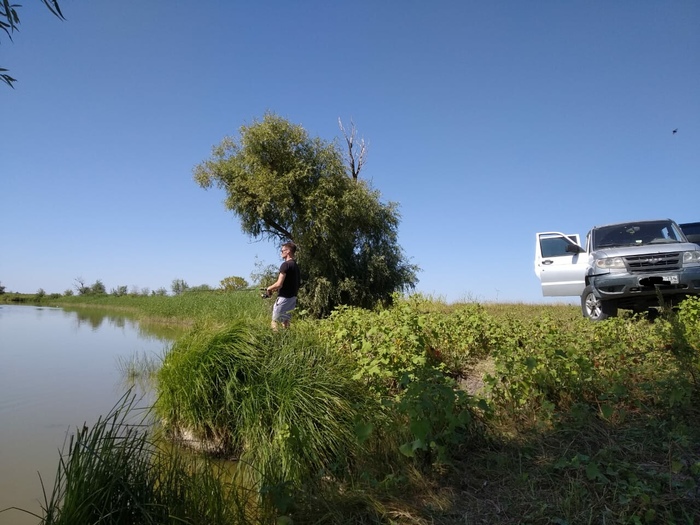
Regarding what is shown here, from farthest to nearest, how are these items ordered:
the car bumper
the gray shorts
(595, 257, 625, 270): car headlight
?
the gray shorts
(595, 257, 625, 270): car headlight
the car bumper

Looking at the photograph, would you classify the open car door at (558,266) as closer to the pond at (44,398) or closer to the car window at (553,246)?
the car window at (553,246)

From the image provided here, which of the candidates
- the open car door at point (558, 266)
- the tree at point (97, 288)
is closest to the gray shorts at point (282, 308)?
the open car door at point (558, 266)

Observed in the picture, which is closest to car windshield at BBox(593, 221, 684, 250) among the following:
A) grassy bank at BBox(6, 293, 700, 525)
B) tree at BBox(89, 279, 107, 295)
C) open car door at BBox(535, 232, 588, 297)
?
open car door at BBox(535, 232, 588, 297)

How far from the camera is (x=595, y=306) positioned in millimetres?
8594

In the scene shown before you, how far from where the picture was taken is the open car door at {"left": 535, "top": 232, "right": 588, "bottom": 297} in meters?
10.7

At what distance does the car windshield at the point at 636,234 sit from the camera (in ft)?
28.3

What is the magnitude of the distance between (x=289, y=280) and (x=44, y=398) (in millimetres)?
5375

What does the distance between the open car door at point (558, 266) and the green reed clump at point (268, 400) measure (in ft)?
23.5

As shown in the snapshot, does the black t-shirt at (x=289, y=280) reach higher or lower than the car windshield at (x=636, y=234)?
lower

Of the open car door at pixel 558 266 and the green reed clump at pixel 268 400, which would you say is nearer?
the green reed clump at pixel 268 400

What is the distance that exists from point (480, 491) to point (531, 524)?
1.61ft

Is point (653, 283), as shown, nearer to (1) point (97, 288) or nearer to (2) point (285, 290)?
(2) point (285, 290)

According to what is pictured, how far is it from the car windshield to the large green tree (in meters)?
10.5

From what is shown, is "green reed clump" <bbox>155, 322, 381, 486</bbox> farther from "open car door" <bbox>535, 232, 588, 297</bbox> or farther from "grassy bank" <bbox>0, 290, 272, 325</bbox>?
"open car door" <bbox>535, 232, 588, 297</bbox>
